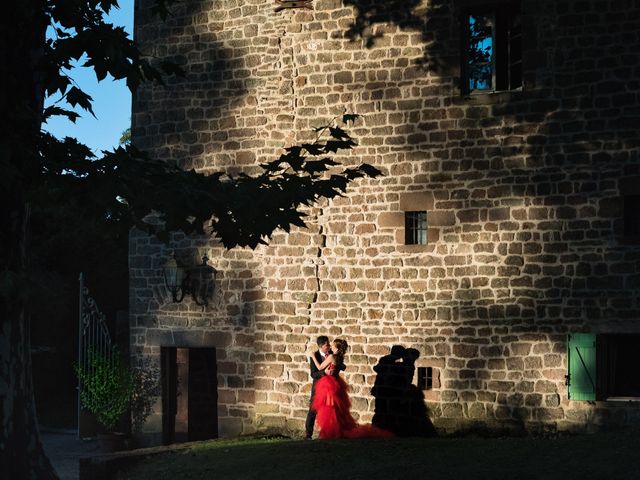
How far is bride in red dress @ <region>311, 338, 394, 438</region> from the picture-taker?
1344 centimetres

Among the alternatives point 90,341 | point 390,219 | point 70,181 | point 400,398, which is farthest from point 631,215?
point 90,341

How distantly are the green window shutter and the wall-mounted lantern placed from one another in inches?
213

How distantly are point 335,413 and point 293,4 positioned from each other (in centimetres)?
594

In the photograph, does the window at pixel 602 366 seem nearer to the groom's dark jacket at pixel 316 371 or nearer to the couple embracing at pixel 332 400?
the couple embracing at pixel 332 400

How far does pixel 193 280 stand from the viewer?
15.7 m

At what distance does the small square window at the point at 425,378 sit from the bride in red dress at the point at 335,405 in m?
0.90

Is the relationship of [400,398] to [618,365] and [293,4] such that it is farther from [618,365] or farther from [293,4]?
[293,4]

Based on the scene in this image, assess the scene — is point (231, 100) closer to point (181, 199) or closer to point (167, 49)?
point (167, 49)

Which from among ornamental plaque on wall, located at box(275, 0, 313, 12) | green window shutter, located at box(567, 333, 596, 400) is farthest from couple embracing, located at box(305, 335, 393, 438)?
ornamental plaque on wall, located at box(275, 0, 313, 12)

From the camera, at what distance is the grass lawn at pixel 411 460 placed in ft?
32.1

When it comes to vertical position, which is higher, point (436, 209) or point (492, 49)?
point (492, 49)

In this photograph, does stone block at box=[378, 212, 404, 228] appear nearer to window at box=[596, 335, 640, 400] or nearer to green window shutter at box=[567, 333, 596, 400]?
green window shutter at box=[567, 333, 596, 400]

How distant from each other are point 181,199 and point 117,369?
21.4ft

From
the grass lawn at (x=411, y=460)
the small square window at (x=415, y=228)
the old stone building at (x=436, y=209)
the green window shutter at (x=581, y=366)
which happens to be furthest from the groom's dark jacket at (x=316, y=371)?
the green window shutter at (x=581, y=366)
